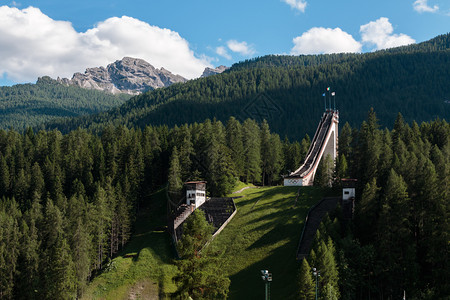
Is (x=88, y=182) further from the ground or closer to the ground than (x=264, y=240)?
further from the ground

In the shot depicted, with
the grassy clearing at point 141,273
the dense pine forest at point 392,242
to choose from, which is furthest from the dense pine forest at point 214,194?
the grassy clearing at point 141,273

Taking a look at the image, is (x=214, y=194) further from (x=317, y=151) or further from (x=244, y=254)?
(x=317, y=151)

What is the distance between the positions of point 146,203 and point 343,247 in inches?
1892

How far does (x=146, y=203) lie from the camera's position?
9394cm

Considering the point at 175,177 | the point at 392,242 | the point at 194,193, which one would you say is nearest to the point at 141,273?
the point at 194,193

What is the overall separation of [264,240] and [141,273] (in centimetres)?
1775

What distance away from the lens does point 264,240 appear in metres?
66.9

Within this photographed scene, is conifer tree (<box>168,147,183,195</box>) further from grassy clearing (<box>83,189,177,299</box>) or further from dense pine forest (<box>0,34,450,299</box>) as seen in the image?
grassy clearing (<box>83,189,177,299</box>)

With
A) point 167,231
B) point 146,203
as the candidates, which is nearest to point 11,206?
point 146,203

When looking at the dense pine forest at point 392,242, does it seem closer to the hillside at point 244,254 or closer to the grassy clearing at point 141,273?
the hillside at point 244,254

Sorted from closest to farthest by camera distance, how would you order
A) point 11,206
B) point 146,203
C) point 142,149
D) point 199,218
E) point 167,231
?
point 199,218, point 167,231, point 11,206, point 146,203, point 142,149

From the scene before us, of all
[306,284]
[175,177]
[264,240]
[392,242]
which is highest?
[175,177]

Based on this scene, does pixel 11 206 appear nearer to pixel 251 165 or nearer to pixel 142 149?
pixel 142 149

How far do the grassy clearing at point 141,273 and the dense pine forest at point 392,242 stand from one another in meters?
Result: 18.9
